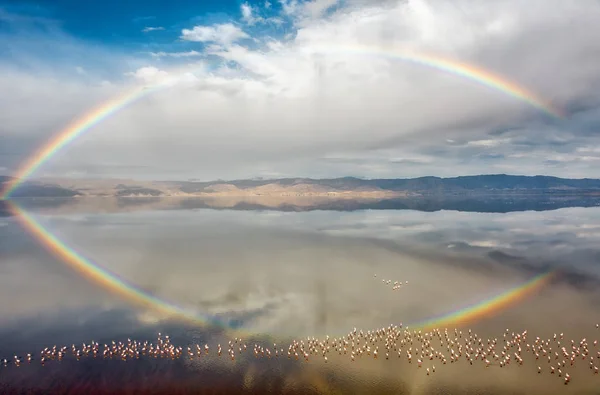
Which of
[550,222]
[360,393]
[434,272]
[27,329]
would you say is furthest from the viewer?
[550,222]

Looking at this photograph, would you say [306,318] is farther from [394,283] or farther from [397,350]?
[394,283]

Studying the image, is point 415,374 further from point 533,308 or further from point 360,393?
point 533,308

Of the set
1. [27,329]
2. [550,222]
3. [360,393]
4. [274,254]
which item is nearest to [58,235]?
[274,254]

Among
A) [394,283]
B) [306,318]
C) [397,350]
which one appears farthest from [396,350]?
[394,283]

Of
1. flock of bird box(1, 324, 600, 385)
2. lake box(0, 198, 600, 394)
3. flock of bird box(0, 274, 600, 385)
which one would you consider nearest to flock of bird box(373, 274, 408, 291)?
lake box(0, 198, 600, 394)

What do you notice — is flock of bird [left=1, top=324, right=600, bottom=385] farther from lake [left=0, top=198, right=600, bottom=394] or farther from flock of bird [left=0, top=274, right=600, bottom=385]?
lake [left=0, top=198, right=600, bottom=394]

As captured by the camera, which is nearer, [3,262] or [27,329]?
[27,329]

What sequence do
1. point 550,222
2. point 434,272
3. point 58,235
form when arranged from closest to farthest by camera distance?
1. point 434,272
2. point 58,235
3. point 550,222

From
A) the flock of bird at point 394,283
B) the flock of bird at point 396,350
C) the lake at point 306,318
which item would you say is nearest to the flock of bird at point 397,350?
the flock of bird at point 396,350
